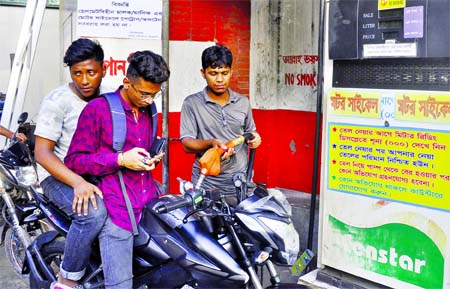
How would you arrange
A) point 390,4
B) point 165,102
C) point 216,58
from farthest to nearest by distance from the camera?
1. point 165,102
2. point 216,58
3. point 390,4

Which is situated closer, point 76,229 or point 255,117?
point 76,229

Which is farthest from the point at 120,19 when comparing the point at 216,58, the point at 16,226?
the point at 16,226

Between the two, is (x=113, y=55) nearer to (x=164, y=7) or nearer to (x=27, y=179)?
(x=164, y=7)

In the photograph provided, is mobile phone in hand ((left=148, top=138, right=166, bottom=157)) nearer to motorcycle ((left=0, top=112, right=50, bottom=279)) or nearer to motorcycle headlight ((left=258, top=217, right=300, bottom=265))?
motorcycle headlight ((left=258, top=217, right=300, bottom=265))

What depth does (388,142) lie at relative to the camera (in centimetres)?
319

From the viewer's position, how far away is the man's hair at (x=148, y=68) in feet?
8.89

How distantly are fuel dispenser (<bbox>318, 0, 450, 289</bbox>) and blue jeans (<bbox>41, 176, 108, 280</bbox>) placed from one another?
150 cm

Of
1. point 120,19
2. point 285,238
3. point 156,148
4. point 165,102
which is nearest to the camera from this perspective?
point 285,238

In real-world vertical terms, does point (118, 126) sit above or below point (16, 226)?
above

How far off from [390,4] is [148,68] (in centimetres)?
143

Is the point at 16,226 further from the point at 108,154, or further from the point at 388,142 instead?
the point at 388,142

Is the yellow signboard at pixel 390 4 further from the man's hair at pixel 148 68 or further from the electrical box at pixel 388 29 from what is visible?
the man's hair at pixel 148 68

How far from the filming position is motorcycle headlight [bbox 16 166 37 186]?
13.9 ft

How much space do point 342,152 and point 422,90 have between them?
623mm
